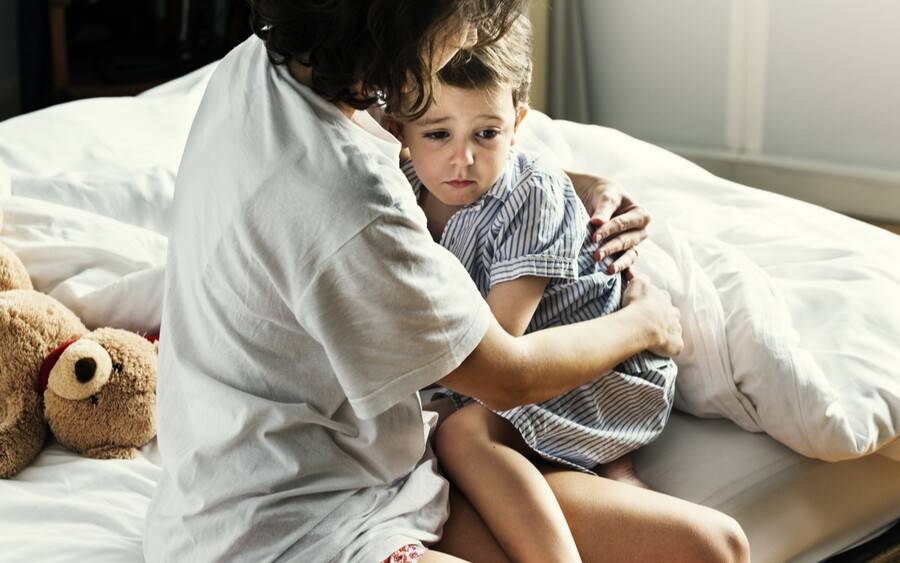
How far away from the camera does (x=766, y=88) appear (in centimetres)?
338

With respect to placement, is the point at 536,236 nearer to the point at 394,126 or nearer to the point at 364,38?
the point at 394,126

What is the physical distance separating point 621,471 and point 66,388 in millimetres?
741

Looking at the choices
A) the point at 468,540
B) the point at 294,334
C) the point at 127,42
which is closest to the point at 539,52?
the point at 127,42

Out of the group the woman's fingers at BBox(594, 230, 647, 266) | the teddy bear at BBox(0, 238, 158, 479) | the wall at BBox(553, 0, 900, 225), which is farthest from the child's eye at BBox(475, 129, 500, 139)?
the wall at BBox(553, 0, 900, 225)

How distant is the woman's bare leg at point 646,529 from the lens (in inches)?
51.7

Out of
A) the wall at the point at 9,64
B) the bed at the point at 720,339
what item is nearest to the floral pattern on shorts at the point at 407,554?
the bed at the point at 720,339

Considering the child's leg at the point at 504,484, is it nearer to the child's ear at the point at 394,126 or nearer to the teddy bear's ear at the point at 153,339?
the child's ear at the point at 394,126

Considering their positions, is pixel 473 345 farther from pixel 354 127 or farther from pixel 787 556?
pixel 787 556

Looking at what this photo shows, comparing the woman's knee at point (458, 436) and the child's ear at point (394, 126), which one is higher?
the child's ear at point (394, 126)

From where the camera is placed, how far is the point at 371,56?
105 cm

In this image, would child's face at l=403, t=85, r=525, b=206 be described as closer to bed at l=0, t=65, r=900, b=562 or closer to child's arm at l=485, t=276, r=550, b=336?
child's arm at l=485, t=276, r=550, b=336

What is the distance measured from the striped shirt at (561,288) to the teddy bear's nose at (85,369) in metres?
0.49

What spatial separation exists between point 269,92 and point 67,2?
2.68 m

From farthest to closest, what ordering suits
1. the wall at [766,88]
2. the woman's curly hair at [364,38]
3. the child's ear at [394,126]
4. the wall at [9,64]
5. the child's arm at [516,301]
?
the wall at [9,64]
the wall at [766,88]
the child's ear at [394,126]
the child's arm at [516,301]
the woman's curly hair at [364,38]
